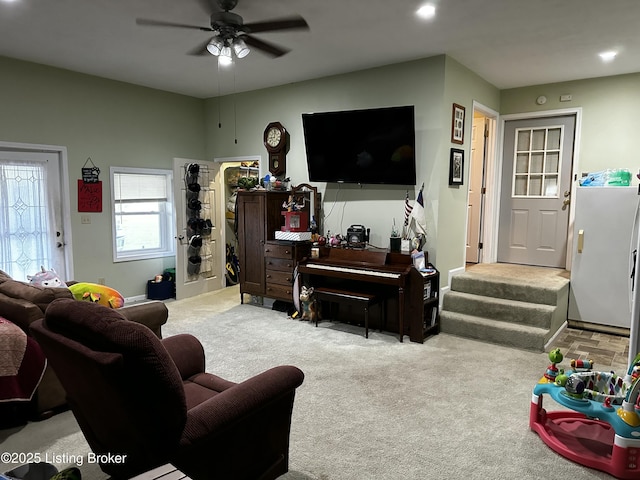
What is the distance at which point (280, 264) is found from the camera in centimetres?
521

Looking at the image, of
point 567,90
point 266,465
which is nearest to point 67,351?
point 266,465

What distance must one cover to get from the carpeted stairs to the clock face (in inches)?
113

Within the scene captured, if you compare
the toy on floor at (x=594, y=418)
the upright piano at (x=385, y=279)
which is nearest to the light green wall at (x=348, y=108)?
the upright piano at (x=385, y=279)

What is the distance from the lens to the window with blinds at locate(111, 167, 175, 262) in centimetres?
578

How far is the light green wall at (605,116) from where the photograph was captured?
4945mm

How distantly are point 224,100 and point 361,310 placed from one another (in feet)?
12.5

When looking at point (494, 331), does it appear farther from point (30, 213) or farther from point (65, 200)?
point (30, 213)

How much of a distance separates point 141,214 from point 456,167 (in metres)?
4.25

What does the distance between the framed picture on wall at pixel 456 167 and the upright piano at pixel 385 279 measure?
42.2 inches

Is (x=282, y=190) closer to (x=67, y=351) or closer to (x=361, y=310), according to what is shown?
(x=361, y=310)

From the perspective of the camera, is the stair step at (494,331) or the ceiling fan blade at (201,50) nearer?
the ceiling fan blade at (201,50)

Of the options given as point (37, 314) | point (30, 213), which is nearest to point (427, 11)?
point (37, 314)

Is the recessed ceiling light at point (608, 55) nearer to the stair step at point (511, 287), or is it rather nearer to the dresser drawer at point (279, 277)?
the stair step at point (511, 287)

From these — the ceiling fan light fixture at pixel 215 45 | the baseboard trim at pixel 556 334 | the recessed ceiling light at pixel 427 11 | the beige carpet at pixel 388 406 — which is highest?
the recessed ceiling light at pixel 427 11
